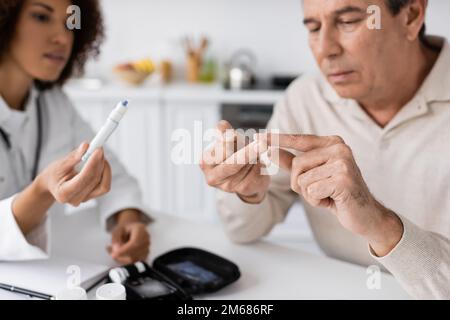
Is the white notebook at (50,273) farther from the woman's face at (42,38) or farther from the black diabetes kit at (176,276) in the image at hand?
the woman's face at (42,38)

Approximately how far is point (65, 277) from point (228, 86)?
193 centimetres

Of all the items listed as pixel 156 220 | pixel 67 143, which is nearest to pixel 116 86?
pixel 67 143

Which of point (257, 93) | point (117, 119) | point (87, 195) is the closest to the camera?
point (117, 119)

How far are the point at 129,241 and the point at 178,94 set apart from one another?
1.63 metres

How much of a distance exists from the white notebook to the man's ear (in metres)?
0.72

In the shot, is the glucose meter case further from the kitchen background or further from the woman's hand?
the kitchen background

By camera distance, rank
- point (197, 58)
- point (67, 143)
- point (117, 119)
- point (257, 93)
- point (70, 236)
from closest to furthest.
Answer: point (117, 119) < point (70, 236) < point (67, 143) < point (257, 93) < point (197, 58)

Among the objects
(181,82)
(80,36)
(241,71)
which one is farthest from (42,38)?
(181,82)

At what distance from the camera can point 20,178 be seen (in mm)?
1164

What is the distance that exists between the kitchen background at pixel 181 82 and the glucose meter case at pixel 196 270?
4.74ft

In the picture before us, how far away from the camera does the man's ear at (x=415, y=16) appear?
95 centimetres

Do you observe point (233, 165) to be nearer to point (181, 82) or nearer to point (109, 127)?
point (109, 127)

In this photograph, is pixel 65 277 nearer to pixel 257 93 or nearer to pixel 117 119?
pixel 117 119

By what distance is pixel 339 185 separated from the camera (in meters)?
0.70
